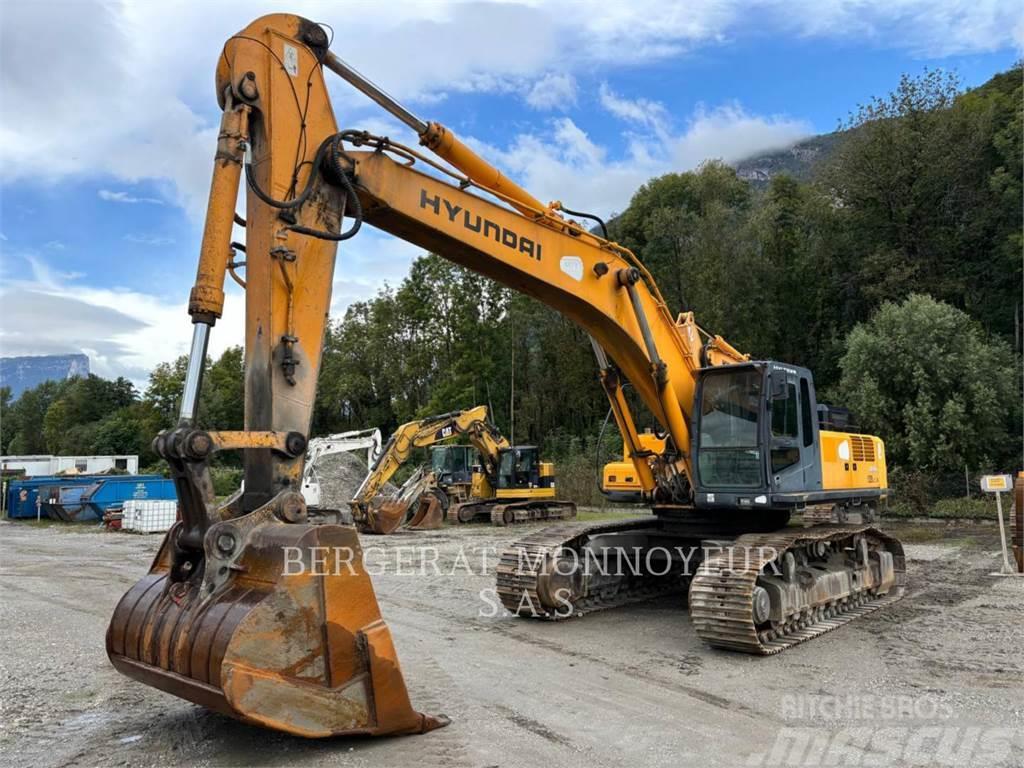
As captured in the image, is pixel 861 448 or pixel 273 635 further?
pixel 861 448

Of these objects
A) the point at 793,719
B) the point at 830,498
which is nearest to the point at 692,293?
the point at 830,498

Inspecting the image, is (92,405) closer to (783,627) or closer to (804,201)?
(804,201)

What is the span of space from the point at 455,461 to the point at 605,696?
61.1ft

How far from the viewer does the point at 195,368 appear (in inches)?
174

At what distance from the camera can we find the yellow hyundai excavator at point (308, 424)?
4.23 metres

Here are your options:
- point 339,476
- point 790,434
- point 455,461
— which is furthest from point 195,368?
point 339,476

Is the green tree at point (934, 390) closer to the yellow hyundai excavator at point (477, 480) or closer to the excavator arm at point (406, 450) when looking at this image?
the yellow hyundai excavator at point (477, 480)

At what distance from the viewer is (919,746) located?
15.3ft

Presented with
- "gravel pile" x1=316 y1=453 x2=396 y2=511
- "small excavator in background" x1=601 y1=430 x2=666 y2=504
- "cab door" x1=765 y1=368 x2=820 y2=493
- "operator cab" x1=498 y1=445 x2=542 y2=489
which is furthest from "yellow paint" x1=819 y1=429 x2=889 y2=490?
"gravel pile" x1=316 y1=453 x2=396 y2=511

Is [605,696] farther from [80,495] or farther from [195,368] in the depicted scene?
[80,495]

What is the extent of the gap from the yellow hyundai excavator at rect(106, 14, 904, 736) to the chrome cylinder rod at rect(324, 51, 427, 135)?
0.01 m

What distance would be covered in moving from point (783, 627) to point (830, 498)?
178 centimetres

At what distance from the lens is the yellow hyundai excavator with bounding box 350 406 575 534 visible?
19.8 meters

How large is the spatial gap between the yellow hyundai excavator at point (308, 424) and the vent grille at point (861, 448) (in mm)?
1528
